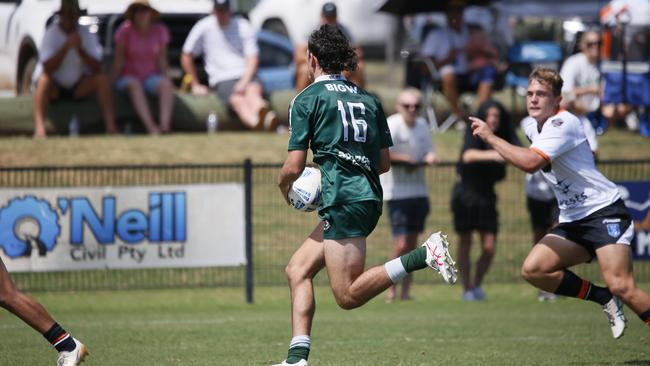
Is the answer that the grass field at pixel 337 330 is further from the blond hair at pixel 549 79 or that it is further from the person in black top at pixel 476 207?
the blond hair at pixel 549 79

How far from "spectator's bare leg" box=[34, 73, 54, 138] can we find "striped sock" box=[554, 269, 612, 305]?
9.37 m

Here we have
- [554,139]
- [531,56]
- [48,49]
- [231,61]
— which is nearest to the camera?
[554,139]

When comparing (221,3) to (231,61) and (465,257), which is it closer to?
(231,61)

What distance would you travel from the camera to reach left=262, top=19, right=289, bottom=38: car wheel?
22.2 m

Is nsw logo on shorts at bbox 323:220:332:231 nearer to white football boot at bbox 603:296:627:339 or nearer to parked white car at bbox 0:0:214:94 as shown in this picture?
white football boot at bbox 603:296:627:339

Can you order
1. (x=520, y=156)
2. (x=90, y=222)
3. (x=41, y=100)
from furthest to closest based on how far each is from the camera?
1. (x=41, y=100)
2. (x=90, y=222)
3. (x=520, y=156)

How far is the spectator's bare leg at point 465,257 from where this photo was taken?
544 inches

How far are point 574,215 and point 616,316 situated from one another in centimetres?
83

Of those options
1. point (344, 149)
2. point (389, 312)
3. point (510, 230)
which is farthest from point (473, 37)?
point (344, 149)

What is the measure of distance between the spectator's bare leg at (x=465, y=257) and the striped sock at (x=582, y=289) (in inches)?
197

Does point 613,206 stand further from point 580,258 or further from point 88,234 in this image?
point 88,234

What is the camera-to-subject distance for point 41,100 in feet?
52.6

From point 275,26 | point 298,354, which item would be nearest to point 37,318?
point 298,354

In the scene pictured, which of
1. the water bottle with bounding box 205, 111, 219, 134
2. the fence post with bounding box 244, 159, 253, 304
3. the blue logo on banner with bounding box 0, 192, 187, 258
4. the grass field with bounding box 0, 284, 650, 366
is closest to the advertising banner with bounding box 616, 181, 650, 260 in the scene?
the grass field with bounding box 0, 284, 650, 366
